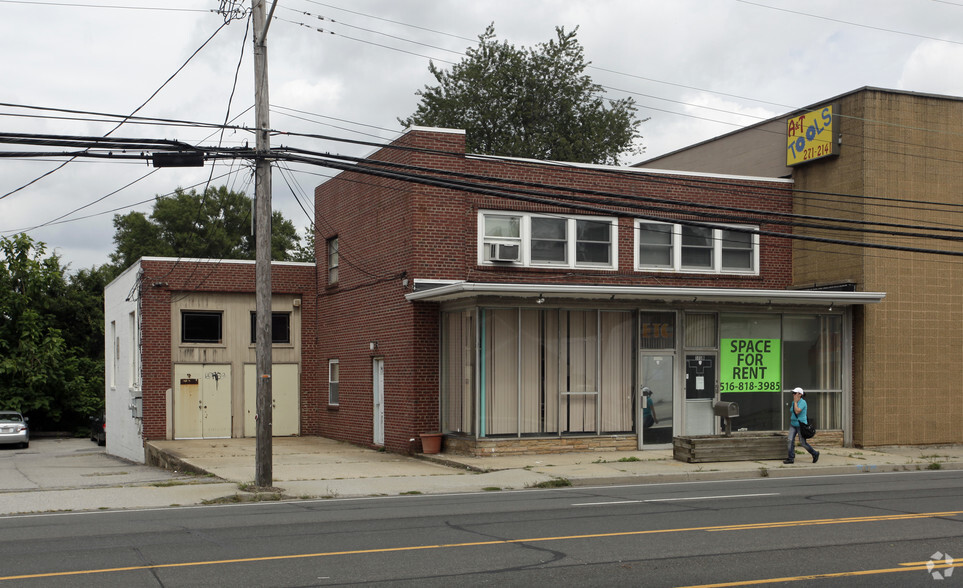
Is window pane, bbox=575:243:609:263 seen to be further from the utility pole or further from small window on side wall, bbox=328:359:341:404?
the utility pole

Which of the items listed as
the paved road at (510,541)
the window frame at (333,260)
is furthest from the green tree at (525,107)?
the paved road at (510,541)

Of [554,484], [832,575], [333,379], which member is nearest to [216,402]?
[333,379]

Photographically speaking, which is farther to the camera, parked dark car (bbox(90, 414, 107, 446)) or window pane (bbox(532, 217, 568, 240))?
parked dark car (bbox(90, 414, 107, 446))

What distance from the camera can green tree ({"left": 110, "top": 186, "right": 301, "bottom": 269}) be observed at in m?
63.8

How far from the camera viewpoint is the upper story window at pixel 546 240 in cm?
2314

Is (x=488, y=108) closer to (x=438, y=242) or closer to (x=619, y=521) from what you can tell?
(x=438, y=242)

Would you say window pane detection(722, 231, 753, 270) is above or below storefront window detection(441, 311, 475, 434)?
above

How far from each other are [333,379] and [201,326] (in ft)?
14.0

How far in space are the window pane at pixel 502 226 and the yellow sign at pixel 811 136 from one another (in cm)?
788

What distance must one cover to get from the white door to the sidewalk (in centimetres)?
68

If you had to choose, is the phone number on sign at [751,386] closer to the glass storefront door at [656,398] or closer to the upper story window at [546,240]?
the glass storefront door at [656,398]

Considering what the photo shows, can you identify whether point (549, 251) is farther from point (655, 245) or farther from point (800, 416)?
point (800, 416)

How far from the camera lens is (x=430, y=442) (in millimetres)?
22203

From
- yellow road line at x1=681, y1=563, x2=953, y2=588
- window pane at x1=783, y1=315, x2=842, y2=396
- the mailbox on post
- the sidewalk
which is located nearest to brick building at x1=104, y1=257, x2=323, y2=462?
the sidewalk
